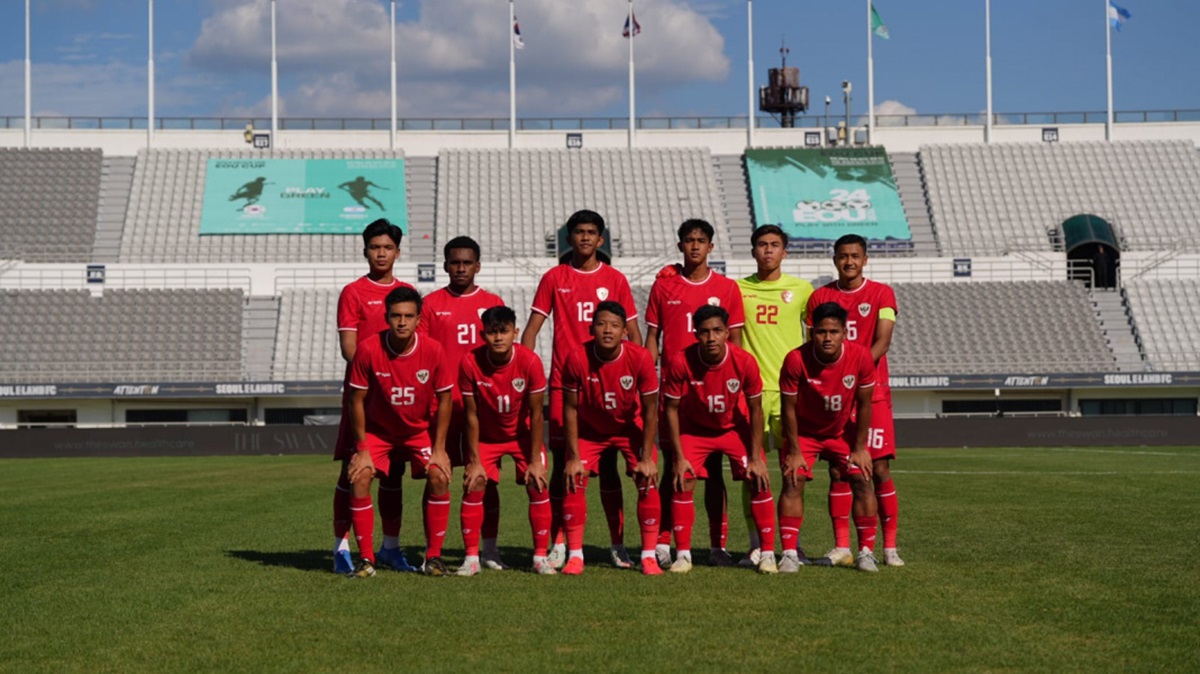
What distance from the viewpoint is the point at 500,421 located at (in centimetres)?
880

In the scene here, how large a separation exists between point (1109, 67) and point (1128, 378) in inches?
624

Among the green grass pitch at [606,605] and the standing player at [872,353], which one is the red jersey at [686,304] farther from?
the green grass pitch at [606,605]

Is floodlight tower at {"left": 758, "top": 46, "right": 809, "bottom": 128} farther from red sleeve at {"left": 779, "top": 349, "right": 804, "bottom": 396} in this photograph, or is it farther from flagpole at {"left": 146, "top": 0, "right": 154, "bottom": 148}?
red sleeve at {"left": 779, "top": 349, "right": 804, "bottom": 396}

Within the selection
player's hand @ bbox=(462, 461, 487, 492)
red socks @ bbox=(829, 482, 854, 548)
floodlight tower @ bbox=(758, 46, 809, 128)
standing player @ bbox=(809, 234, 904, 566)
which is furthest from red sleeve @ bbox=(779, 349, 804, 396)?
floodlight tower @ bbox=(758, 46, 809, 128)

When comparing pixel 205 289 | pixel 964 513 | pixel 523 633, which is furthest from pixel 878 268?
pixel 523 633

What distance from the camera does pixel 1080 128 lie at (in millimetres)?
48312

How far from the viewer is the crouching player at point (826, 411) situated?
8.48 meters

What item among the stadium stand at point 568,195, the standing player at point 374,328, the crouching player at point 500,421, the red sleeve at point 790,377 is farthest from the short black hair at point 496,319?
the stadium stand at point 568,195

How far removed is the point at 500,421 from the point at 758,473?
175 centimetres

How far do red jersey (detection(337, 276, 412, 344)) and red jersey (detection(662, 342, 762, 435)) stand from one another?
2092 mm

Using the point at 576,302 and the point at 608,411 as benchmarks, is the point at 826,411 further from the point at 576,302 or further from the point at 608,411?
the point at 576,302

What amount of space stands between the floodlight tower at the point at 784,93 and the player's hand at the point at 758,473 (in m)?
49.3

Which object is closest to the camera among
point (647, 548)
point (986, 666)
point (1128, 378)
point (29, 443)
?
point (986, 666)

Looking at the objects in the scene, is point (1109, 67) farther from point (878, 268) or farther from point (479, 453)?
point (479, 453)
